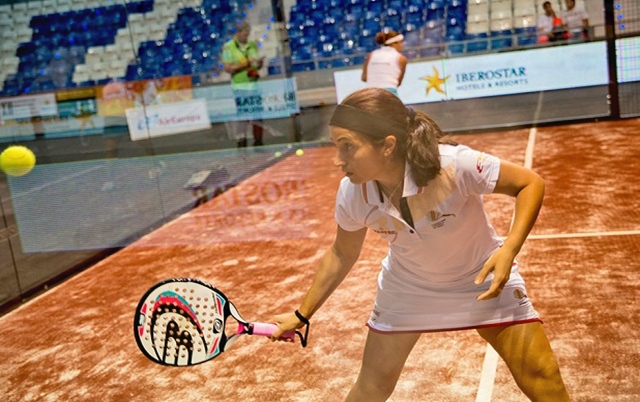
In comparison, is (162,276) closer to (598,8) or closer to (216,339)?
(216,339)

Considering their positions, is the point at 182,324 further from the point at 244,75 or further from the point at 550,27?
the point at 550,27

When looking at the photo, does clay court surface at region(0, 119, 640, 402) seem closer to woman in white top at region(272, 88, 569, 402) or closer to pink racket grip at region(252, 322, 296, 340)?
woman in white top at region(272, 88, 569, 402)

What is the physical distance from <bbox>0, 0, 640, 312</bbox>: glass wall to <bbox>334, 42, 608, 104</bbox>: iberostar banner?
0.02 m

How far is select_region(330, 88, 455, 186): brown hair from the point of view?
2.17 m

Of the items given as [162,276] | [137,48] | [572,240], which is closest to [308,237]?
[162,276]

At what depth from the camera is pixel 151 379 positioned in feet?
12.9

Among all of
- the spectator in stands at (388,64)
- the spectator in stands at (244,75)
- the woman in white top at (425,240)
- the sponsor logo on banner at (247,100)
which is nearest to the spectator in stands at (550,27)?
the spectator in stands at (388,64)

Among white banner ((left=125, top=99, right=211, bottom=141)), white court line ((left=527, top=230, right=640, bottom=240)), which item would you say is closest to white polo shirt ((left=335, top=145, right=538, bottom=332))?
white court line ((left=527, top=230, right=640, bottom=240))

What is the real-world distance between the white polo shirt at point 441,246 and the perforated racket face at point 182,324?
1.61 feet

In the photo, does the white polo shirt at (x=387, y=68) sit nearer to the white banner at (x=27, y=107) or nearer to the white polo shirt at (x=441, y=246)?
the white banner at (x=27, y=107)

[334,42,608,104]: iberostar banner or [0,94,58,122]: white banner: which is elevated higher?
[0,94,58,122]: white banner

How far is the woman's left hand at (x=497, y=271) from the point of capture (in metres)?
2.07

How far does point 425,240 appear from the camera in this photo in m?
2.29

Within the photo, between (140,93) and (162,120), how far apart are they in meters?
0.45
